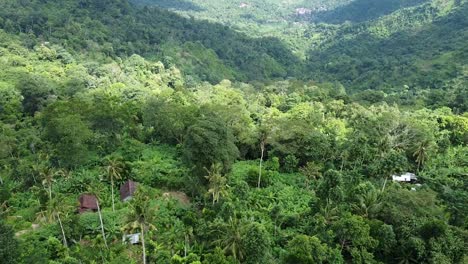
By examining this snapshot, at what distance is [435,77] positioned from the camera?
12862 cm

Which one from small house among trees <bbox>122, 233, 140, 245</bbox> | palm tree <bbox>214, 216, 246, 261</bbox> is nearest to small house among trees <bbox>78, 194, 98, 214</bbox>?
small house among trees <bbox>122, 233, 140, 245</bbox>

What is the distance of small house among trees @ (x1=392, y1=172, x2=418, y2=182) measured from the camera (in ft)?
177

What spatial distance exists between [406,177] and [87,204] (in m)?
36.5

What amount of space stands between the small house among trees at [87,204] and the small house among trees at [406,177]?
33.5 meters

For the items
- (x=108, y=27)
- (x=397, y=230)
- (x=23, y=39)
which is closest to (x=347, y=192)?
(x=397, y=230)

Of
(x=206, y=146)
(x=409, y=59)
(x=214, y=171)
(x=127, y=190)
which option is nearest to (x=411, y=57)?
(x=409, y=59)

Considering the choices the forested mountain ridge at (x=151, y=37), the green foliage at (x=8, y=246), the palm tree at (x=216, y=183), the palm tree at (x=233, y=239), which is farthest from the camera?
the forested mountain ridge at (x=151, y=37)

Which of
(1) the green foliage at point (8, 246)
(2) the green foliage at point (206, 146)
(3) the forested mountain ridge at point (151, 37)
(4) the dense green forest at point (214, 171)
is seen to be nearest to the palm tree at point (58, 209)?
(4) the dense green forest at point (214, 171)

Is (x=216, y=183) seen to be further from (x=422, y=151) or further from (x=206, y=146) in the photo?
(x=422, y=151)

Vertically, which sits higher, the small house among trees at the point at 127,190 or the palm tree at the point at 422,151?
the palm tree at the point at 422,151

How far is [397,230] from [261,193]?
15.1 metres

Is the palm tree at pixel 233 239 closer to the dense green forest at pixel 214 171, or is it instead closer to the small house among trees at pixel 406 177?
the dense green forest at pixel 214 171

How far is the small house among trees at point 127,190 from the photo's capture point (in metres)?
47.3

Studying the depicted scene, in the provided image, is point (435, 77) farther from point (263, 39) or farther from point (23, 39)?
point (23, 39)
